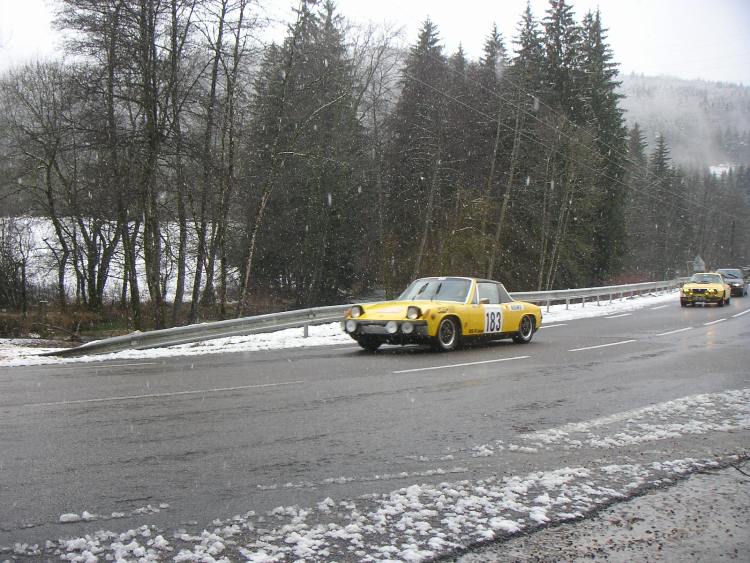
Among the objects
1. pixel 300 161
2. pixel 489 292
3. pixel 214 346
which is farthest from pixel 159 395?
pixel 300 161

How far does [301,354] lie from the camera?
1278 centimetres

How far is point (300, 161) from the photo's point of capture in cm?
3044

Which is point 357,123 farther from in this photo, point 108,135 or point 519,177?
point 108,135

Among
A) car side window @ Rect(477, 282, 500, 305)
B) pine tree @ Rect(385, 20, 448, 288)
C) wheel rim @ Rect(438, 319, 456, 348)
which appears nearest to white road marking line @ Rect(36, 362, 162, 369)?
wheel rim @ Rect(438, 319, 456, 348)

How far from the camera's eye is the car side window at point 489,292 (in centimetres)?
1393

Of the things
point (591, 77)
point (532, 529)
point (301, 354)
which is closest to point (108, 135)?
point (301, 354)

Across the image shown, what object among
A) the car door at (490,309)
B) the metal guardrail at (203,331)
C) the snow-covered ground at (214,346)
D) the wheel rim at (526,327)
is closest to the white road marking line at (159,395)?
the snow-covered ground at (214,346)

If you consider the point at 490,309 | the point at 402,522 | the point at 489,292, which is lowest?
the point at 402,522

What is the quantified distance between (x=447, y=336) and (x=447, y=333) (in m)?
0.06

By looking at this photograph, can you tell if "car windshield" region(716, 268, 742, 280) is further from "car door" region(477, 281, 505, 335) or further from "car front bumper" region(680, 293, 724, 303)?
"car door" region(477, 281, 505, 335)

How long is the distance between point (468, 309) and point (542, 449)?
7.87 m

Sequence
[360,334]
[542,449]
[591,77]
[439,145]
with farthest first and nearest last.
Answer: [591,77]
[439,145]
[360,334]
[542,449]

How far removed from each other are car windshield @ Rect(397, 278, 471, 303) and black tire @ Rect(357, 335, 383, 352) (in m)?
1.22

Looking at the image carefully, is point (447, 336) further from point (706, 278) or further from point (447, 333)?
point (706, 278)
